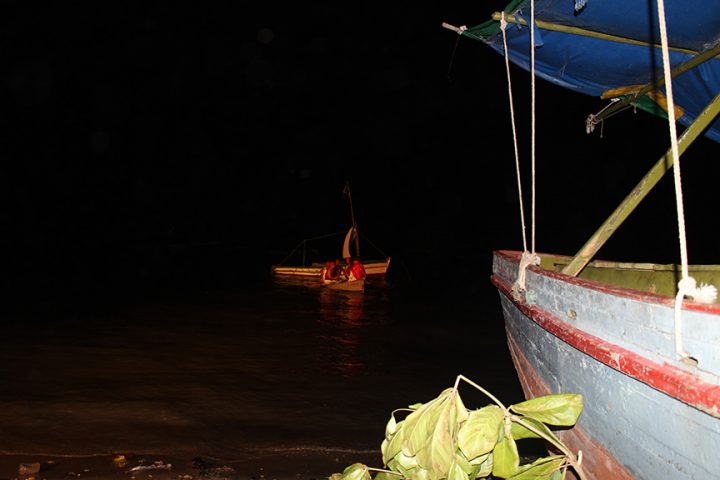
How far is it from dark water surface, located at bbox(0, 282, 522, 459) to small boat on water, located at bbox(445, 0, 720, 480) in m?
3.14

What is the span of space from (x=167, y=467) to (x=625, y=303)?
449 centimetres

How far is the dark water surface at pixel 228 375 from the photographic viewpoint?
6.08 m

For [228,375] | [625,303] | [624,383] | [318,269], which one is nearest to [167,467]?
[228,375]

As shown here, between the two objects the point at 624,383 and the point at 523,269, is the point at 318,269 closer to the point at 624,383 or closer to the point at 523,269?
the point at 523,269

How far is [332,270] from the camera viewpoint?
20.3 metres

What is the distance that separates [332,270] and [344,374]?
11.5 m

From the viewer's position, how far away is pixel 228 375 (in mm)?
8555

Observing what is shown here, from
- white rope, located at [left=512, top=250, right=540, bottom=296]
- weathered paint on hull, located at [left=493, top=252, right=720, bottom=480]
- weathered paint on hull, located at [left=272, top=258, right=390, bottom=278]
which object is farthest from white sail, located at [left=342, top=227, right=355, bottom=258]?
weathered paint on hull, located at [left=493, top=252, right=720, bottom=480]

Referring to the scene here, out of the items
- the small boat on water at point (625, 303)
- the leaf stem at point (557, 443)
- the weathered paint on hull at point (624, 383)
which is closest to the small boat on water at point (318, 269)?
the small boat on water at point (625, 303)

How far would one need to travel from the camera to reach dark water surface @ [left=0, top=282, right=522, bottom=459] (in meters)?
6.08

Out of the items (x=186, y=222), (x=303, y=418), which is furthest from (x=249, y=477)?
(x=186, y=222)

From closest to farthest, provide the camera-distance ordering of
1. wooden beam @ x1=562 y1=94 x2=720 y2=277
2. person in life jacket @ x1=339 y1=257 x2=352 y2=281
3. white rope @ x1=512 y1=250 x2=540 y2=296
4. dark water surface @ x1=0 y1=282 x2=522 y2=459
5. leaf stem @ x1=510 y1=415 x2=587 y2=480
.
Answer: leaf stem @ x1=510 y1=415 x2=587 y2=480 → wooden beam @ x1=562 y1=94 x2=720 y2=277 → white rope @ x1=512 y1=250 x2=540 y2=296 → dark water surface @ x1=0 y1=282 x2=522 y2=459 → person in life jacket @ x1=339 y1=257 x2=352 y2=281

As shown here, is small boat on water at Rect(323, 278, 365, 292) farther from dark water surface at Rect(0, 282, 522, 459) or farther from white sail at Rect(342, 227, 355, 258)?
dark water surface at Rect(0, 282, 522, 459)

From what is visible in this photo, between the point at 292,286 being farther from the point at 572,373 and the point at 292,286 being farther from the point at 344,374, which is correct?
the point at 572,373
